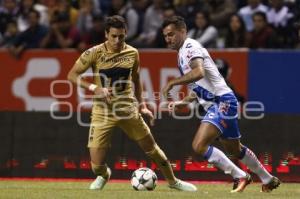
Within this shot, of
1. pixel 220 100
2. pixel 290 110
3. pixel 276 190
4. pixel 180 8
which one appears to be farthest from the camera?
pixel 180 8

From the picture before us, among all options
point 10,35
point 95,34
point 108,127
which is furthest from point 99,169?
point 10,35

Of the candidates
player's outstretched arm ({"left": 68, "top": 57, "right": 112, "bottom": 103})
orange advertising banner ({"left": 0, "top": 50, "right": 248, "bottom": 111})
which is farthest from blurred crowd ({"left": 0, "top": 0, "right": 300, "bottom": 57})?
player's outstretched arm ({"left": 68, "top": 57, "right": 112, "bottom": 103})

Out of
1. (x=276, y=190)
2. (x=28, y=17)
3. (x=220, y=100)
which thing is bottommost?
(x=276, y=190)

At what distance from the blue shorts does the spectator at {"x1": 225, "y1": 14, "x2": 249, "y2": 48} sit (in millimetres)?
6151

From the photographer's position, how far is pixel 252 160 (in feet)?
40.1

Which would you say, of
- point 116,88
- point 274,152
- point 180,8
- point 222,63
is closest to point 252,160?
point 116,88

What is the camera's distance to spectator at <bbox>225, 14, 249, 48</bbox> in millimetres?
18000

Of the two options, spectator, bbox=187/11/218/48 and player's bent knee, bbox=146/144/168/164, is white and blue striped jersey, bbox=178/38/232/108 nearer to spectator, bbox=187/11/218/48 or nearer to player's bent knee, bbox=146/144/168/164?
player's bent knee, bbox=146/144/168/164

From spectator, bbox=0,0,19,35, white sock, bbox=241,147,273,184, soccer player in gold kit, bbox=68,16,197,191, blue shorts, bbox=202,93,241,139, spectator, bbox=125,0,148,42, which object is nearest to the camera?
blue shorts, bbox=202,93,241,139

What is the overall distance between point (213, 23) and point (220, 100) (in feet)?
23.0

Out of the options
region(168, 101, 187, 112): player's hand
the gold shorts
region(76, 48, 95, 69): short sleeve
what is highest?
region(76, 48, 95, 69): short sleeve

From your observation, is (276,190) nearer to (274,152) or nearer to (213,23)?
(274,152)

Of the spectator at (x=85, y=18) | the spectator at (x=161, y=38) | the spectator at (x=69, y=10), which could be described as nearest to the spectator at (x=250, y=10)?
the spectator at (x=161, y=38)

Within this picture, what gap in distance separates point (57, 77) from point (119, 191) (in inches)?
268
